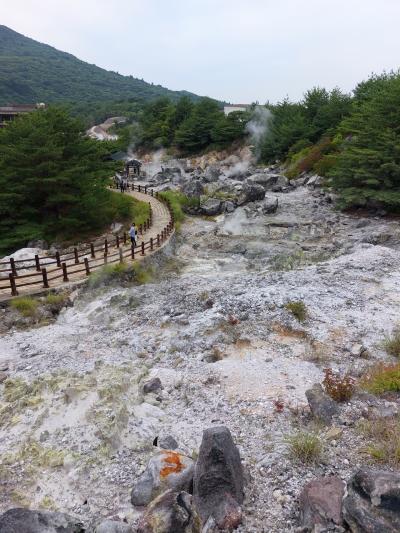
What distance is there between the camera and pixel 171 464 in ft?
24.0

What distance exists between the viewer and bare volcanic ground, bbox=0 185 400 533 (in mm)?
7348

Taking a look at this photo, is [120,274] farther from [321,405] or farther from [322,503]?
[322,503]

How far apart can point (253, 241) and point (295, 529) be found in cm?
2198

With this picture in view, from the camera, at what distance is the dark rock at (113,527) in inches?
244

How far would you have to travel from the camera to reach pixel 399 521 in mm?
5316

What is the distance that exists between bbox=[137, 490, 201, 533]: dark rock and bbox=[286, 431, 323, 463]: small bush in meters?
2.18

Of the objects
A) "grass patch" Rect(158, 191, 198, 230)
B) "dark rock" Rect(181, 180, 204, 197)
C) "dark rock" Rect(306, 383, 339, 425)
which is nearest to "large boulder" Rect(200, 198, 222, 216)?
"grass patch" Rect(158, 191, 198, 230)

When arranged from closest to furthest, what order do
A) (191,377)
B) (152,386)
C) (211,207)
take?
1. (152,386)
2. (191,377)
3. (211,207)

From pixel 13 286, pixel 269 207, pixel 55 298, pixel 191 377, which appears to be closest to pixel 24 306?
pixel 13 286

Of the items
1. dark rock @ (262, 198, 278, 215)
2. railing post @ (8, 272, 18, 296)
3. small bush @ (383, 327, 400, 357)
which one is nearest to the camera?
small bush @ (383, 327, 400, 357)

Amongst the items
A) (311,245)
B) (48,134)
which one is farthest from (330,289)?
(48,134)

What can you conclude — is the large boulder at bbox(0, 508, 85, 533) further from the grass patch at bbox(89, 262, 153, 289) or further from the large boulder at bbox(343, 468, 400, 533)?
the grass patch at bbox(89, 262, 153, 289)

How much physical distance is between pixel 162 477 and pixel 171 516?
1.02 metres

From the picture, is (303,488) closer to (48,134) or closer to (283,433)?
(283,433)
